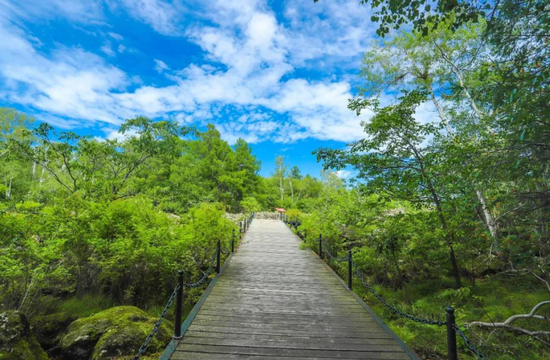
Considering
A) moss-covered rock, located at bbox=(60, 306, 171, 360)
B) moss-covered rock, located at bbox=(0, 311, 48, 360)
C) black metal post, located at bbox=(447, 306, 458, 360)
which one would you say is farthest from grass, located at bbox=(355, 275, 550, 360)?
moss-covered rock, located at bbox=(0, 311, 48, 360)

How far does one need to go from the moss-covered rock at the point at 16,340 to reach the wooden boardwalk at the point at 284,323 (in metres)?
2.22

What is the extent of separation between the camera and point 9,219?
17.7ft

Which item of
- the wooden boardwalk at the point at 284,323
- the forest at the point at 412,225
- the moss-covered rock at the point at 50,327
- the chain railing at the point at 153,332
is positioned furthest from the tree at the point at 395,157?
the moss-covered rock at the point at 50,327

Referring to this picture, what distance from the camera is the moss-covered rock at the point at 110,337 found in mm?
4090

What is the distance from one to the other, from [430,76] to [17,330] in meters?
16.9

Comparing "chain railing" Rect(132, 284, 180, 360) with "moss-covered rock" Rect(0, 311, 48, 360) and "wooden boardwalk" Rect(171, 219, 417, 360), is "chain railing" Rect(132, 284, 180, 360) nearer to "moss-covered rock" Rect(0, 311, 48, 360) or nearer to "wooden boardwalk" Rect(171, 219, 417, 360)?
"wooden boardwalk" Rect(171, 219, 417, 360)

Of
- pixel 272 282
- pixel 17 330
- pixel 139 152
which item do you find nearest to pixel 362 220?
pixel 272 282

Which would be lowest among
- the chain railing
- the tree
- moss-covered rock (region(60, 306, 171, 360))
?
moss-covered rock (region(60, 306, 171, 360))

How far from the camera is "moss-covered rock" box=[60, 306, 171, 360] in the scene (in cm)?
409

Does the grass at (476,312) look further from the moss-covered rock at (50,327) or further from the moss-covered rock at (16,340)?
the moss-covered rock at (50,327)

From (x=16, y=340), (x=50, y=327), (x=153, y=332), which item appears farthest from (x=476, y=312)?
(x=50, y=327)

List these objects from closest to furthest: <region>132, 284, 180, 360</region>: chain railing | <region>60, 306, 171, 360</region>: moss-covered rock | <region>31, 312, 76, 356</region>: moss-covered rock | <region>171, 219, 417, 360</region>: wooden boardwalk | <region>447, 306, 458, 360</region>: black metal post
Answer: <region>132, 284, 180, 360</region>: chain railing < <region>447, 306, 458, 360</region>: black metal post < <region>171, 219, 417, 360</region>: wooden boardwalk < <region>60, 306, 171, 360</region>: moss-covered rock < <region>31, 312, 76, 356</region>: moss-covered rock

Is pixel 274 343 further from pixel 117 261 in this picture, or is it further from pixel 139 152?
pixel 139 152

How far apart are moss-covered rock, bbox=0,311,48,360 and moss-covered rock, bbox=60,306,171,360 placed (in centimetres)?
42
